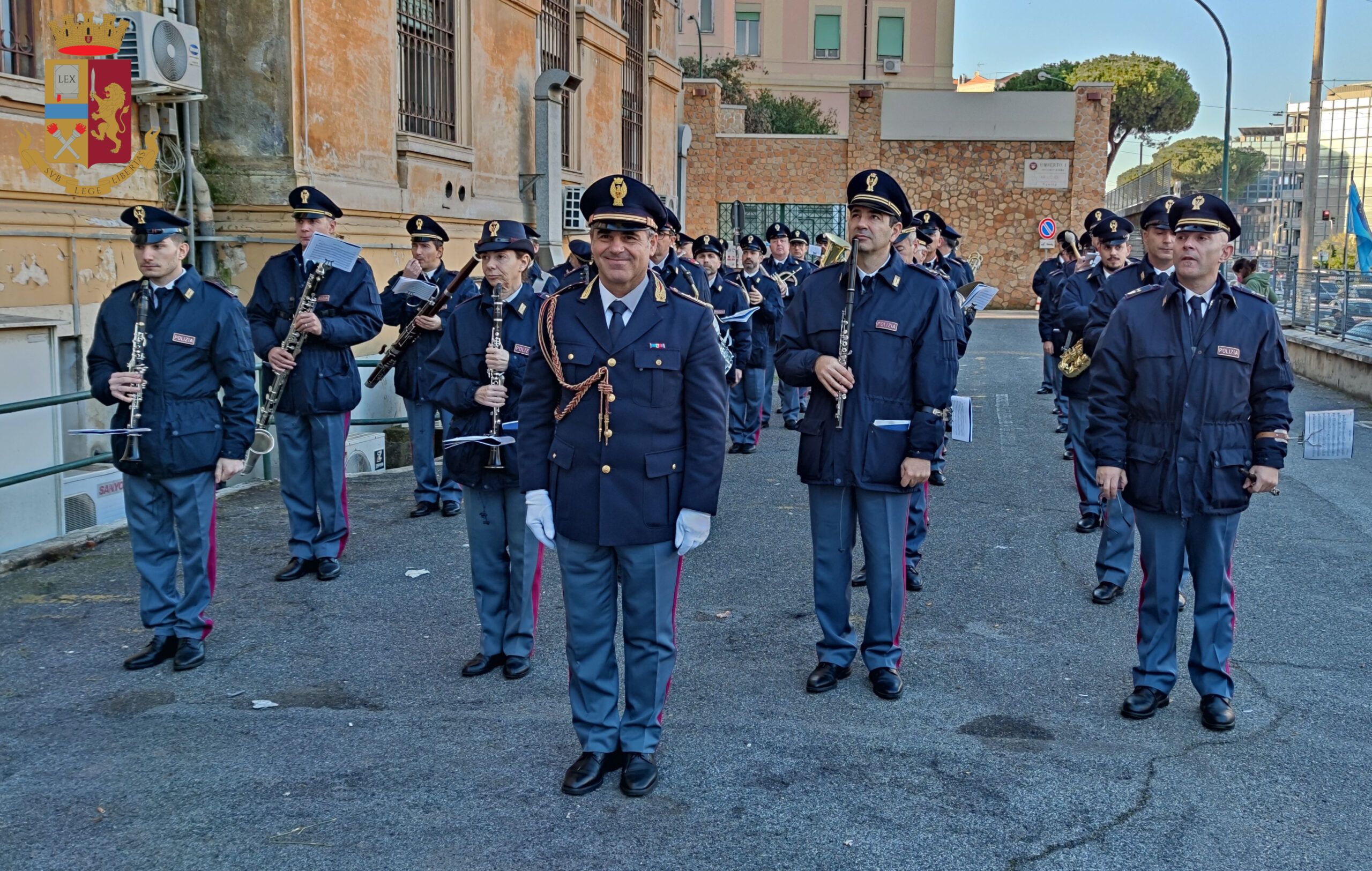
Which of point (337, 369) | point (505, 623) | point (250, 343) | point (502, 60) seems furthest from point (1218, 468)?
point (502, 60)

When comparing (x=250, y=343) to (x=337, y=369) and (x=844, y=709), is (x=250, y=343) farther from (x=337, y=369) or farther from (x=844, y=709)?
(x=844, y=709)

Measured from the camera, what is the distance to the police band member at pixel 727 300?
10977mm

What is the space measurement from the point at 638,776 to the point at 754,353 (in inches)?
338

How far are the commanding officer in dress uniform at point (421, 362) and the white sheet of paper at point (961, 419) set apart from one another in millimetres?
3961

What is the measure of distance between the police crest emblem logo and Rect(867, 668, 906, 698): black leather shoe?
692 centimetres

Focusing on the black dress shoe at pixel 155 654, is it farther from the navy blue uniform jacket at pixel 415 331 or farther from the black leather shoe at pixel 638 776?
the navy blue uniform jacket at pixel 415 331

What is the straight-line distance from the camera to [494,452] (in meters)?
5.73

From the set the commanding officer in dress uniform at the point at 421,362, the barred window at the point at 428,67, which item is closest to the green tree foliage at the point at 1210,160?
the barred window at the point at 428,67

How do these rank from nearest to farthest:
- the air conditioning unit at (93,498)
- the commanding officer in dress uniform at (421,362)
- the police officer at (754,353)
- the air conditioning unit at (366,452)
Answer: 1. the air conditioning unit at (93,498)
2. the commanding officer in dress uniform at (421,362)
3. the air conditioning unit at (366,452)
4. the police officer at (754,353)

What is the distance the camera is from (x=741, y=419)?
12516mm

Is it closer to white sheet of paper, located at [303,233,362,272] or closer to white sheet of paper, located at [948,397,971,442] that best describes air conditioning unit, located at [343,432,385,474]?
white sheet of paper, located at [303,233,362,272]

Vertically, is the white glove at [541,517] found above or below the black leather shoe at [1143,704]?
above

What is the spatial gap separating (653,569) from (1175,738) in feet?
7.40

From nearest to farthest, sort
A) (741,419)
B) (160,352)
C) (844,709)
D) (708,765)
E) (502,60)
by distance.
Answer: (708,765)
(844,709)
(160,352)
(741,419)
(502,60)
